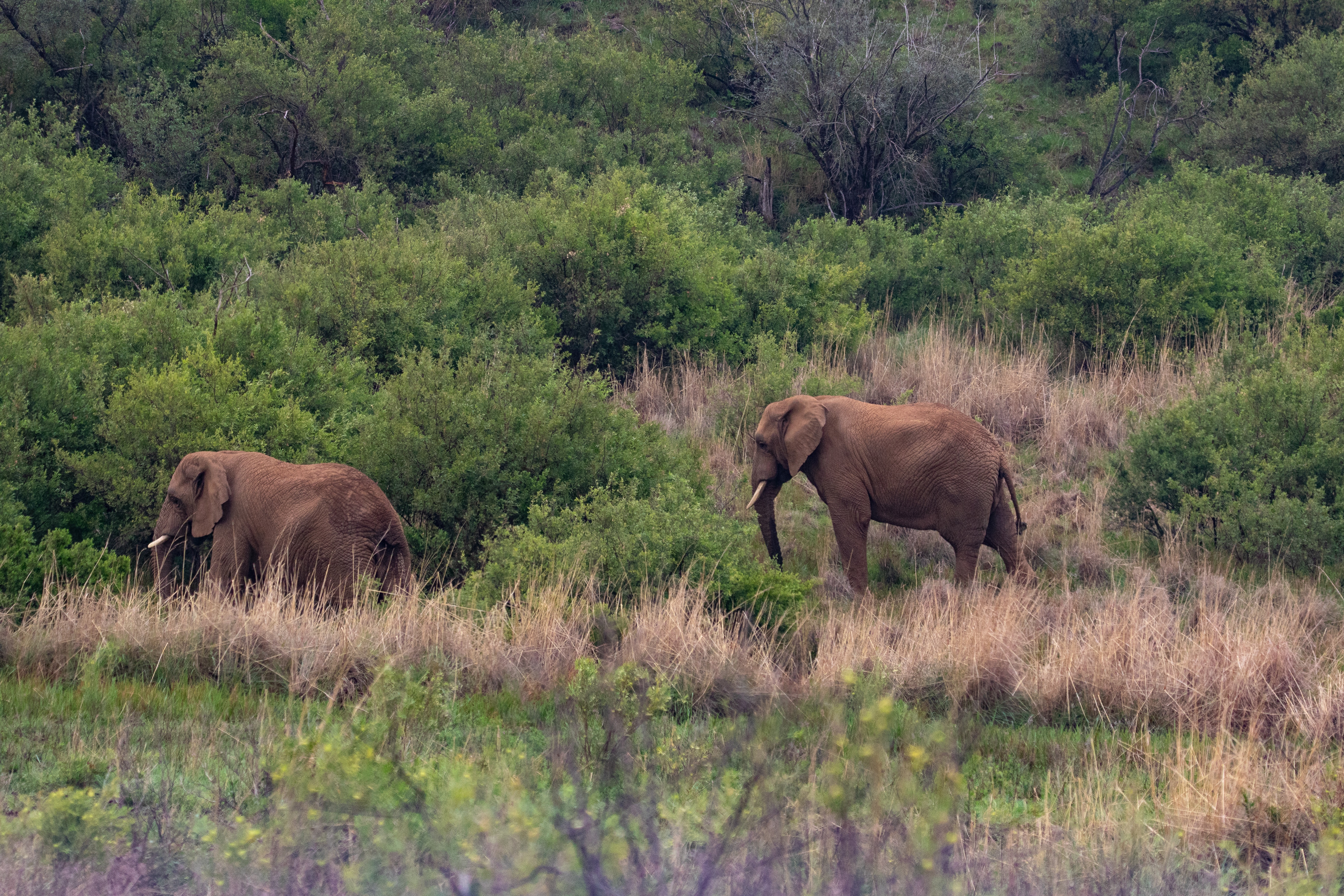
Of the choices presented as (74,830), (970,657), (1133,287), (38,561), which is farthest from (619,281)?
(74,830)

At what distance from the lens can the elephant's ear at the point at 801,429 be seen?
956 cm

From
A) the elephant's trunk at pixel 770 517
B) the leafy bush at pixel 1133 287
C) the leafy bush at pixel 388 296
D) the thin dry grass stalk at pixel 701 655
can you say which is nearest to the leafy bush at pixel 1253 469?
the elephant's trunk at pixel 770 517

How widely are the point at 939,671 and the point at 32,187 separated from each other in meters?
15.9

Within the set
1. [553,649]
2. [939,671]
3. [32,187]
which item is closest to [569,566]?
[553,649]

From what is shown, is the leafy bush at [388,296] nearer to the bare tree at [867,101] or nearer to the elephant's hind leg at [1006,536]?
the elephant's hind leg at [1006,536]

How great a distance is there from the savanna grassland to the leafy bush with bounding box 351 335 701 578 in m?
0.05

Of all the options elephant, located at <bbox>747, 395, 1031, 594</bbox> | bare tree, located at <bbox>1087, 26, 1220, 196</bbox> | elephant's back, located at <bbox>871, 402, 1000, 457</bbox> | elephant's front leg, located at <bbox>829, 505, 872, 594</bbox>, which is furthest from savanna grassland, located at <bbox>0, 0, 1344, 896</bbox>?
bare tree, located at <bbox>1087, 26, 1220, 196</bbox>

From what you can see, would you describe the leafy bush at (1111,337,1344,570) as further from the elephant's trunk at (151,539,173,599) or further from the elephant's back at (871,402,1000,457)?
the elephant's trunk at (151,539,173,599)

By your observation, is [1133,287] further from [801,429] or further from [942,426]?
[801,429]

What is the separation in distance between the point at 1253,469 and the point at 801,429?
142 inches

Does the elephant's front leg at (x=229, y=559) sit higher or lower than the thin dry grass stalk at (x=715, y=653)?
lower

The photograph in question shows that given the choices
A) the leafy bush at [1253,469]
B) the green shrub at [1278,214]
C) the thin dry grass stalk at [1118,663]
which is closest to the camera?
the thin dry grass stalk at [1118,663]

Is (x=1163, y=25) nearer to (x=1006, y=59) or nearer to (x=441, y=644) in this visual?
(x=1006, y=59)

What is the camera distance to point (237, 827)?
422 centimetres
